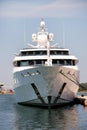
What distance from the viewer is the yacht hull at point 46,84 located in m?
41.2

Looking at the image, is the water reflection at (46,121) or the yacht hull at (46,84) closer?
the water reflection at (46,121)

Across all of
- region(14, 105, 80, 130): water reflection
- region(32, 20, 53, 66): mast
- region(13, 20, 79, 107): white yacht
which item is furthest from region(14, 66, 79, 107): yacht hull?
region(32, 20, 53, 66): mast

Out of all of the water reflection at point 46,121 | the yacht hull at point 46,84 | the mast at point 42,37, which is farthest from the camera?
the mast at point 42,37

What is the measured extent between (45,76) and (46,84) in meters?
0.89

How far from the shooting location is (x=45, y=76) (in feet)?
135

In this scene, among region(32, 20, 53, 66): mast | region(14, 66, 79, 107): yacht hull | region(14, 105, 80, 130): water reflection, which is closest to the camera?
region(14, 105, 80, 130): water reflection

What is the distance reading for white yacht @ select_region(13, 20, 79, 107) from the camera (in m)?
41.4

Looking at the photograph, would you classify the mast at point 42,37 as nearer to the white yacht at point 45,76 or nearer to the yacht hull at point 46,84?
the white yacht at point 45,76

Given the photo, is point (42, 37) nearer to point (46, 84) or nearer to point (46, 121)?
point (46, 84)

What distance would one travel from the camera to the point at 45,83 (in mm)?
41406

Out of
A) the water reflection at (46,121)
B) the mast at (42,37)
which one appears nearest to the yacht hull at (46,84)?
the water reflection at (46,121)

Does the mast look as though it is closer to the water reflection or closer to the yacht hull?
the yacht hull

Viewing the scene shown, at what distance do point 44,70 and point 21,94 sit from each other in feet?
22.5

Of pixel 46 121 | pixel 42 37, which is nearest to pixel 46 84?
pixel 46 121
